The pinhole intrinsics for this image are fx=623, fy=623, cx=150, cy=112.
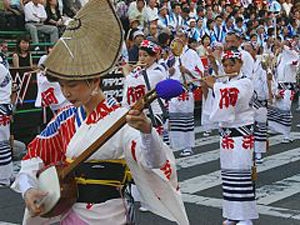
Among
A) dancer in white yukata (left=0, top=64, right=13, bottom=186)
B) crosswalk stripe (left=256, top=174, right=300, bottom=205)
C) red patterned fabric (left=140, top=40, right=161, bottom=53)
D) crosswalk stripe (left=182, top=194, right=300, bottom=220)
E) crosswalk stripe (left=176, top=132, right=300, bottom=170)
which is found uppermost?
red patterned fabric (left=140, top=40, right=161, bottom=53)

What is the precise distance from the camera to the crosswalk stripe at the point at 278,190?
741 cm

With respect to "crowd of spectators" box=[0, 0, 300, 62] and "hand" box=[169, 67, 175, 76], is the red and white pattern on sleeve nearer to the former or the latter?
"crowd of spectators" box=[0, 0, 300, 62]

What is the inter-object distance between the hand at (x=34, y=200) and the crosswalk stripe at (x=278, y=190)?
4.50m

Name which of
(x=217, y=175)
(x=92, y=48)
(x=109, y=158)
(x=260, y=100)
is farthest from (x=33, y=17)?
(x=109, y=158)

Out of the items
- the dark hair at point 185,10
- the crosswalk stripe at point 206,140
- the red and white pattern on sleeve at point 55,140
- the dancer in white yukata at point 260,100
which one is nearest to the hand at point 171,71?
the dancer in white yukata at point 260,100

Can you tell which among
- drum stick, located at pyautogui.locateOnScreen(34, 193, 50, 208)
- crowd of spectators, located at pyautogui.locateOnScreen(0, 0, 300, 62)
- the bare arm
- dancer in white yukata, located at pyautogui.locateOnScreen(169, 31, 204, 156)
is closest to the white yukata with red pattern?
drum stick, located at pyautogui.locateOnScreen(34, 193, 50, 208)

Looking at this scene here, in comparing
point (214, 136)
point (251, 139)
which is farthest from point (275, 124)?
point (251, 139)

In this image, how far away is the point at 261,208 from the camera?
7023 millimetres

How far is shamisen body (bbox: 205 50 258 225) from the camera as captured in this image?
630 centimetres

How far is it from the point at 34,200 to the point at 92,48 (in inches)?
32.9

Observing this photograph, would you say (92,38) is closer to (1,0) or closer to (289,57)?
(289,57)

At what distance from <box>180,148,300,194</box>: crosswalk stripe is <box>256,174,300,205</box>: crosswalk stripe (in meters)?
0.68

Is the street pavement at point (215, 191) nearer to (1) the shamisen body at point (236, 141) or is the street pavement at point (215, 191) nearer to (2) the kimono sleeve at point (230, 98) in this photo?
(1) the shamisen body at point (236, 141)

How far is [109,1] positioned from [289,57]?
31.8 feet
